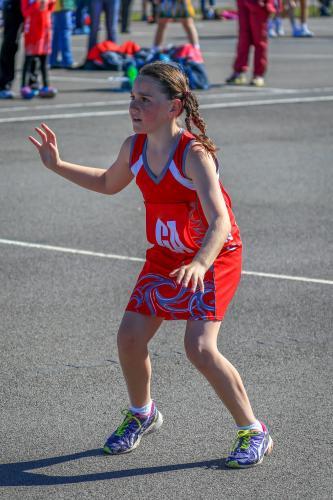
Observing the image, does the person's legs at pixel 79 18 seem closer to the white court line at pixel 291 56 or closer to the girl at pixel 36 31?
the white court line at pixel 291 56

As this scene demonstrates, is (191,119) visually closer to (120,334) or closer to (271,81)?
(120,334)

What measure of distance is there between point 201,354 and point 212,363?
59 millimetres

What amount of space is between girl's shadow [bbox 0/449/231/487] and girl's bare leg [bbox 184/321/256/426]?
10.8 inches

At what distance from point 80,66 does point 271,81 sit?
393cm

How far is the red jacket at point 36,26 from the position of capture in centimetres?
1510

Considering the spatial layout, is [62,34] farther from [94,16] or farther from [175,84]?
[175,84]

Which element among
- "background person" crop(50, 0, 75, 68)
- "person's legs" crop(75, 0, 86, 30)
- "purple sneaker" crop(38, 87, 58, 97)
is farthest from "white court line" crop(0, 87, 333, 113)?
"person's legs" crop(75, 0, 86, 30)

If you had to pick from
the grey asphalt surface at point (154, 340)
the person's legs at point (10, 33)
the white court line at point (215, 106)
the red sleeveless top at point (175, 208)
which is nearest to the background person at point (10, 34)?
the person's legs at point (10, 33)

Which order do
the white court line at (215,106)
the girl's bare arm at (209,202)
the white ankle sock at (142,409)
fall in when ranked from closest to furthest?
the girl's bare arm at (209,202) → the white ankle sock at (142,409) → the white court line at (215,106)

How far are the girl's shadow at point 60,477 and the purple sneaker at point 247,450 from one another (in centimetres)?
5

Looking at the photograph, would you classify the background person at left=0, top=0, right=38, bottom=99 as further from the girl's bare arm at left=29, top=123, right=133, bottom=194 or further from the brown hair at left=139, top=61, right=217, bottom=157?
the brown hair at left=139, top=61, right=217, bottom=157

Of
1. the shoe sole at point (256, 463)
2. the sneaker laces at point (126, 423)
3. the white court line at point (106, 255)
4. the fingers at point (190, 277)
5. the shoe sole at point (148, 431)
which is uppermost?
the fingers at point (190, 277)

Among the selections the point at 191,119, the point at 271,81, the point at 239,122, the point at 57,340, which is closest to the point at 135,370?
the point at 191,119

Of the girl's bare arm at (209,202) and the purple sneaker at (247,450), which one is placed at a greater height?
the girl's bare arm at (209,202)
